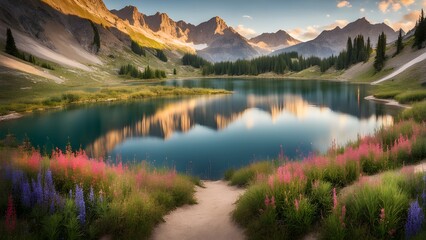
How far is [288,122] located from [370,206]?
113 ft

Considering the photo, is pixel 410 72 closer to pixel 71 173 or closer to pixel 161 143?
pixel 161 143

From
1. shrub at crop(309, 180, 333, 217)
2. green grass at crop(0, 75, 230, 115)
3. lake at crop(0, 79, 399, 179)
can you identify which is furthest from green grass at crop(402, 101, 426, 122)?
green grass at crop(0, 75, 230, 115)

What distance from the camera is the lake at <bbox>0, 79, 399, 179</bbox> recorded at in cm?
2491

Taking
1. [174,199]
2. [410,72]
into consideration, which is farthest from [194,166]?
[410,72]

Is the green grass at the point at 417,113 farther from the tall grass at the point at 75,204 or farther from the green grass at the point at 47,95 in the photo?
the green grass at the point at 47,95

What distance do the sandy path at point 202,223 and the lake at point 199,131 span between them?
6989 millimetres

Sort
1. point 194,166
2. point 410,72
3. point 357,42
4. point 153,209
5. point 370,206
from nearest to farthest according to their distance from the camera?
point 370,206
point 153,209
point 194,166
point 410,72
point 357,42

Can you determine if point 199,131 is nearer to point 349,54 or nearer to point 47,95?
point 47,95

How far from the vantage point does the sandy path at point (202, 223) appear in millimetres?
8344

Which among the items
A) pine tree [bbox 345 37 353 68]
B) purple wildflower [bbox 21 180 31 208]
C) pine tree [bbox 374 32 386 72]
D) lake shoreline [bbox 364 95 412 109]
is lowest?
lake shoreline [bbox 364 95 412 109]

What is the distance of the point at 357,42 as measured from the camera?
16162 centimetres

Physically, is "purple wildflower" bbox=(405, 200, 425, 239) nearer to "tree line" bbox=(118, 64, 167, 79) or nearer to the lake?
the lake

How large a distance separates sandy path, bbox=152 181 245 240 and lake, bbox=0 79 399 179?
6.99 meters

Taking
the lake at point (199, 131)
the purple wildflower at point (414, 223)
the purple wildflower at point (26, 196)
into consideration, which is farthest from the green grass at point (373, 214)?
the lake at point (199, 131)
